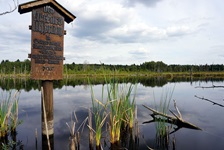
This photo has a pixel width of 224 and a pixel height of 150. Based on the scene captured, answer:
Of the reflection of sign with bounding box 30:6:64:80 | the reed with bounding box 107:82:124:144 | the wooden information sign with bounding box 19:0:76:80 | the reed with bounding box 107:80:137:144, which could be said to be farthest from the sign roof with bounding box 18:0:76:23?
the reed with bounding box 107:82:124:144

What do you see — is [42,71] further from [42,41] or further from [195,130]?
[195,130]

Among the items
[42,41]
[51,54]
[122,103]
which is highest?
[42,41]

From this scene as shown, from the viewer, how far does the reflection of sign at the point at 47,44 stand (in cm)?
674

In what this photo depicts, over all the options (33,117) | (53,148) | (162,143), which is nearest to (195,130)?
(162,143)

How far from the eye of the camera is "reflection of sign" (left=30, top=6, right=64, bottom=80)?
674 cm

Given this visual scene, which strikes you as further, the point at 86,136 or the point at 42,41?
the point at 86,136

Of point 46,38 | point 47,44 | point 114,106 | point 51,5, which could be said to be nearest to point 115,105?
point 114,106

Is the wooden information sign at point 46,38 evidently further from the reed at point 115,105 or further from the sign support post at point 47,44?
the reed at point 115,105

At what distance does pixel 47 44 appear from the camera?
6.98m

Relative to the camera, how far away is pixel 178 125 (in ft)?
32.6

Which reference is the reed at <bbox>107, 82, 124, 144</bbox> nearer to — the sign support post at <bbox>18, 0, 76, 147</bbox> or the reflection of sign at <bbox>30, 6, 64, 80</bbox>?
the sign support post at <bbox>18, 0, 76, 147</bbox>

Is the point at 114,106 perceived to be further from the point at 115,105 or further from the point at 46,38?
the point at 46,38

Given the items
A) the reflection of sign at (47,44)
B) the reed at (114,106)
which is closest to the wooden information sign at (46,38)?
the reflection of sign at (47,44)

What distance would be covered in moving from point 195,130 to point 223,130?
159 centimetres
